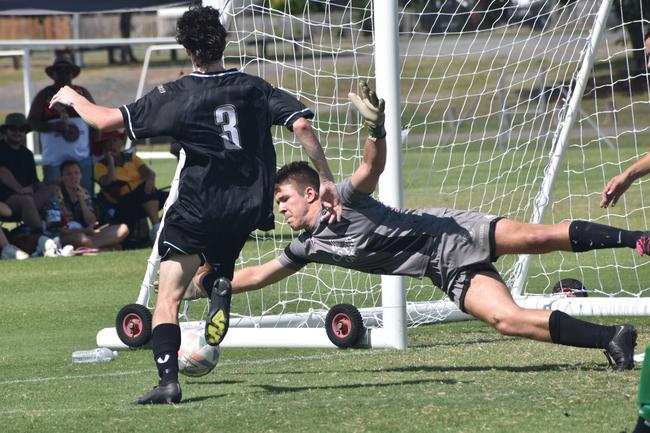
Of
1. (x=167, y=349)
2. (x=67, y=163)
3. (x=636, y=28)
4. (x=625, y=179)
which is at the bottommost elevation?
(x=167, y=349)

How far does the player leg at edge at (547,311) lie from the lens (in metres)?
7.04

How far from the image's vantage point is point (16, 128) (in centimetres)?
1586

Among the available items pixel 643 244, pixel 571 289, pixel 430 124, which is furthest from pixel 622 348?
pixel 430 124

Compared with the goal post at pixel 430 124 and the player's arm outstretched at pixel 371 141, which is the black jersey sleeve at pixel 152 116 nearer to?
the player's arm outstretched at pixel 371 141

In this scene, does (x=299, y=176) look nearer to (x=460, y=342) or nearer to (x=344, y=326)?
(x=344, y=326)

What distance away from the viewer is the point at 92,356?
854 cm

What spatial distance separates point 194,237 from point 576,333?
2118 millimetres

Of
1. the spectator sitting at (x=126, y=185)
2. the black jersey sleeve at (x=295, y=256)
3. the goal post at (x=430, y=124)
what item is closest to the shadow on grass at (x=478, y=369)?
the black jersey sleeve at (x=295, y=256)

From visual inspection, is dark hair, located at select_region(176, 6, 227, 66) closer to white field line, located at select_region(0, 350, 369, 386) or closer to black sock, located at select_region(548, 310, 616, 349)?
white field line, located at select_region(0, 350, 369, 386)

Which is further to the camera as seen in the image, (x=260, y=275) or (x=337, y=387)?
(x=260, y=275)

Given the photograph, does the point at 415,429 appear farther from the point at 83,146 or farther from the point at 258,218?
the point at 83,146

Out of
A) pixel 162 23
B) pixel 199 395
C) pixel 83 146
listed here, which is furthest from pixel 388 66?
pixel 162 23

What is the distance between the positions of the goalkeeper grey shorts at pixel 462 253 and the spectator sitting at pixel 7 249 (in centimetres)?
862

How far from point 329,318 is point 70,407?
2.31 meters
